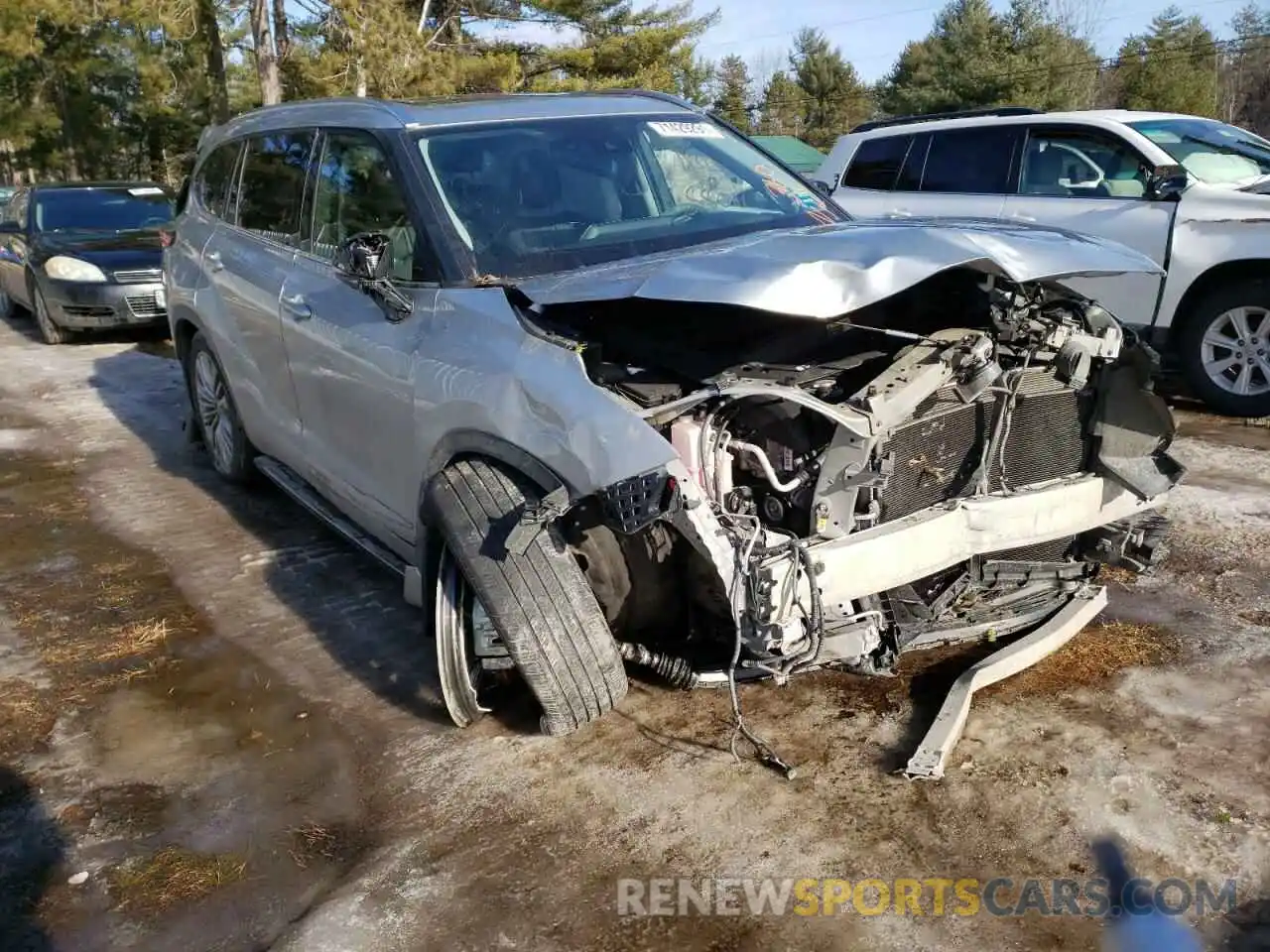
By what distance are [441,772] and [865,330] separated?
6.34 ft

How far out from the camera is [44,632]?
4367 millimetres

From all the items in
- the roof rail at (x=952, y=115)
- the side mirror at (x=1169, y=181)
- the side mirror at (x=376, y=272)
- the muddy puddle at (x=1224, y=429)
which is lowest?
the muddy puddle at (x=1224, y=429)

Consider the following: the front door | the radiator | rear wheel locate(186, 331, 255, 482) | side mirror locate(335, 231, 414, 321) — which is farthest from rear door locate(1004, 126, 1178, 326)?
rear wheel locate(186, 331, 255, 482)

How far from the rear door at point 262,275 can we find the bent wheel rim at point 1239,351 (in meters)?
5.59

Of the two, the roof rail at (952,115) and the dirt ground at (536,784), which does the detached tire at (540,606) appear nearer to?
the dirt ground at (536,784)

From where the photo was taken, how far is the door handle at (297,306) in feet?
13.6

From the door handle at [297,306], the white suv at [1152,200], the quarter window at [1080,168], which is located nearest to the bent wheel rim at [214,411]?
the door handle at [297,306]

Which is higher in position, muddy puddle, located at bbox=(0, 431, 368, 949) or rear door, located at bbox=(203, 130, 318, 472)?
rear door, located at bbox=(203, 130, 318, 472)

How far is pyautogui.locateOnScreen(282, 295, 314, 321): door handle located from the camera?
13.6 feet

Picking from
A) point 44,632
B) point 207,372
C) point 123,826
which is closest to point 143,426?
point 207,372

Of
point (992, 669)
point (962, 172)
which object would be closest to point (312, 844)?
point (992, 669)

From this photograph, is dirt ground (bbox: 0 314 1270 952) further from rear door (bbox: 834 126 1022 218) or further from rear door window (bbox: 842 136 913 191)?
rear door window (bbox: 842 136 913 191)

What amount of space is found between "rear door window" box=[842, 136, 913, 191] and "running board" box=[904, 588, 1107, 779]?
563cm

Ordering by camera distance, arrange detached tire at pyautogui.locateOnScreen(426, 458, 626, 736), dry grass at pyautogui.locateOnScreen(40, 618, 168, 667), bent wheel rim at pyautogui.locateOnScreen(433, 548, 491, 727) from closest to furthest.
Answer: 1. detached tire at pyautogui.locateOnScreen(426, 458, 626, 736)
2. bent wheel rim at pyautogui.locateOnScreen(433, 548, 491, 727)
3. dry grass at pyautogui.locateOnScreen(40, 618, 168, 667)
